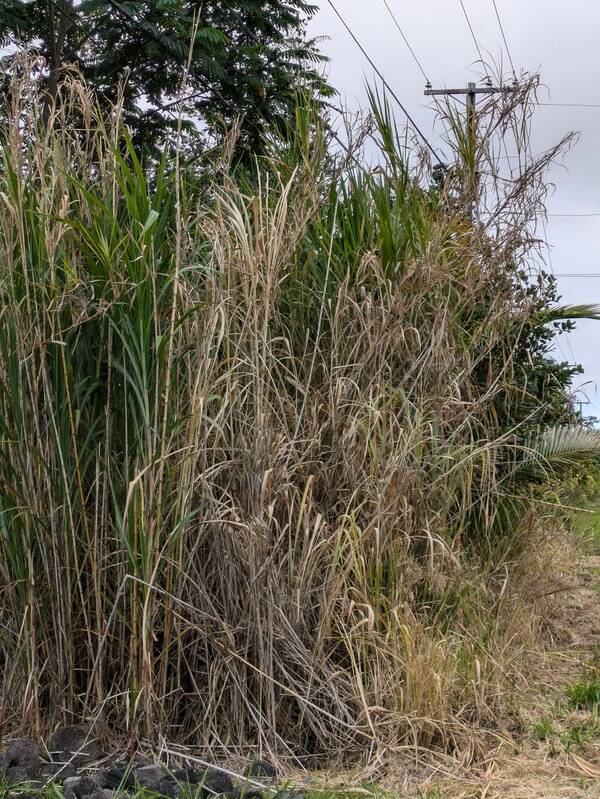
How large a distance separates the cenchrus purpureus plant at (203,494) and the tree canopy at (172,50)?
22.8ft

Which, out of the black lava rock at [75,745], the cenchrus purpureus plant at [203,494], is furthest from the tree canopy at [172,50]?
the black lava rock at [75,745]

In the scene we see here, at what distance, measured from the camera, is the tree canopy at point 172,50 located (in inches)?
413

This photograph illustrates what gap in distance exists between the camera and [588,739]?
3838 mm

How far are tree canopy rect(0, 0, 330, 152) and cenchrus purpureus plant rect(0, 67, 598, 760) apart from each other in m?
6.94

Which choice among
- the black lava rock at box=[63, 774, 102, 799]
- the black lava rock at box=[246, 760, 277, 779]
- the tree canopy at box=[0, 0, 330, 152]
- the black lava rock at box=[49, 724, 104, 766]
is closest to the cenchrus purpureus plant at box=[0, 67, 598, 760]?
the black lava rock at box=[49, 724, 104, 766]

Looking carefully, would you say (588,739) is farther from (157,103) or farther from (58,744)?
(157,103)

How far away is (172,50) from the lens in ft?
33.9

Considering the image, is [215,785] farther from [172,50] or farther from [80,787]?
[172,50]

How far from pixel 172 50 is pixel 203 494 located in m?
8.00

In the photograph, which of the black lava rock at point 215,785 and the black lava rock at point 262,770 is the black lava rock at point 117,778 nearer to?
the black lava rock at point 215,785

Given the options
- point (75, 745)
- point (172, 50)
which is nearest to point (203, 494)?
point (75, 745)

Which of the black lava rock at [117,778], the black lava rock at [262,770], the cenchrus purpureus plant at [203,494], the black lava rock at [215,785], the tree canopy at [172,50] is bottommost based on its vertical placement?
the black lava rock at [262,770]

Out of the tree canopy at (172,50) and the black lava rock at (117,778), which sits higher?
the tree canopy at (172,50)

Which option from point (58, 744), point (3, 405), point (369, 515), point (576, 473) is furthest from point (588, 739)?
point (576, 473)
